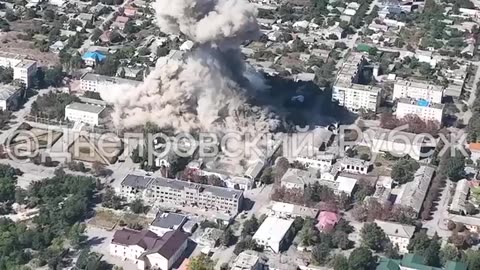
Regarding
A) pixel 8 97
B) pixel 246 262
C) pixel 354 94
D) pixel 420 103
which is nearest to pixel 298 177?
pixel 246 262

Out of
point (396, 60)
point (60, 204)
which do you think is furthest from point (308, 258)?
point (396, 60)

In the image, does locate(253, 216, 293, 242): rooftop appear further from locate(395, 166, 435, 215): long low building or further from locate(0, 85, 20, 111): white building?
locate(0, 85, 20, 111): white building

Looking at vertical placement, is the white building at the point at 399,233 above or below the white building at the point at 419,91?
above

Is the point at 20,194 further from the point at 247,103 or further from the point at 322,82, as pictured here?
the point at 322,82

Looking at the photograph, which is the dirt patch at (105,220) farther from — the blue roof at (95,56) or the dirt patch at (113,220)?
the blue roof at (95,56)

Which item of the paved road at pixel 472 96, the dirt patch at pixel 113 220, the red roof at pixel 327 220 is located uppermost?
the dirt patch at pixel 113 220

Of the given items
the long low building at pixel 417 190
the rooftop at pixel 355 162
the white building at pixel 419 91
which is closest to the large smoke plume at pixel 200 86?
the rooftop at pixel 355 162
